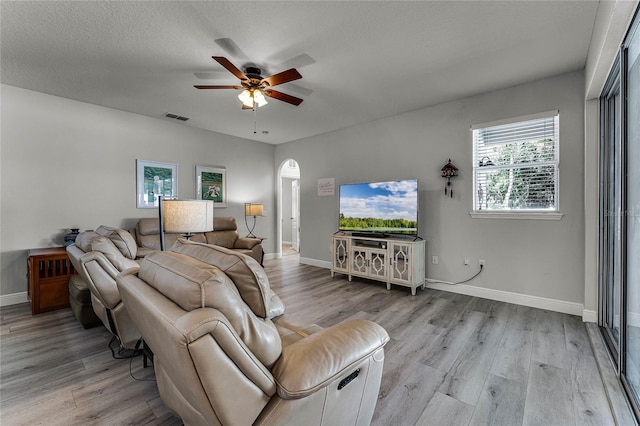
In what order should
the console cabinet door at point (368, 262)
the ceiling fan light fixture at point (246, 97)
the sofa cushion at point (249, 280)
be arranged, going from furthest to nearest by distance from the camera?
the console cabinet door at point (368, 262), the ceiling fan light fixture at point (246, 97), the sofa cushion at point (249, 280)

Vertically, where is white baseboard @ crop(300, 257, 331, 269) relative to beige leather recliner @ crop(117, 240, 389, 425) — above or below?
below

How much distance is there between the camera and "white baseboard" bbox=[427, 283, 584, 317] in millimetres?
3052

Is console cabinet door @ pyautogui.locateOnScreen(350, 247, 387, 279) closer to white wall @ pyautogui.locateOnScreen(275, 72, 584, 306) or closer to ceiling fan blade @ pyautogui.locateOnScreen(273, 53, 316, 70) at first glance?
white wall @ pyautogui.locateOnScreen(275, 72, 584, 306)

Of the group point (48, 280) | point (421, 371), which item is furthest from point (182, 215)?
point (48, 280)

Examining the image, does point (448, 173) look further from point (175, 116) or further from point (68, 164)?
point (68, 164)

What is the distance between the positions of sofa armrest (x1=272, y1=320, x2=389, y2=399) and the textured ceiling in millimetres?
2224

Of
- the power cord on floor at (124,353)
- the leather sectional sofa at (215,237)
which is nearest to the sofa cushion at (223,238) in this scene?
the leather sectional sofa at (215,237)

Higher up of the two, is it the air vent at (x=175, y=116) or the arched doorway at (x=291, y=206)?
the air vent at (x=175, y=116)

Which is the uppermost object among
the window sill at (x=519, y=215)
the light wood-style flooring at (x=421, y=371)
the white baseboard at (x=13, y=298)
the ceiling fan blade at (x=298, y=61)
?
the ceiling fan blade at (x=298, y=61)

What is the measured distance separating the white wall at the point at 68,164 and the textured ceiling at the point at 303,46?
13.3 inches

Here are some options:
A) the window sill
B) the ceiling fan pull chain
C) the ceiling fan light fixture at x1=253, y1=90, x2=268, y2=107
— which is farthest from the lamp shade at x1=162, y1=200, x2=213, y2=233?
the window sill

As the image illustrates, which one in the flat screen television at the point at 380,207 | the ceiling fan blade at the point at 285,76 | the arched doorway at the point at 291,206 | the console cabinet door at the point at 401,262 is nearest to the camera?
the ceiling fan blade at the point at 285,76

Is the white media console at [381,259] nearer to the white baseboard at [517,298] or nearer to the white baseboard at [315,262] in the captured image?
the white baseboard at [517,298]

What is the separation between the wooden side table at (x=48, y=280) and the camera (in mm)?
3121
